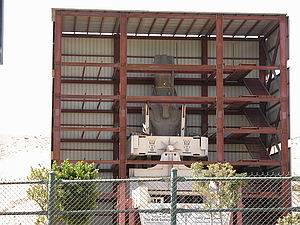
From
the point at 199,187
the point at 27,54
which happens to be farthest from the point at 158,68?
the point at 199,187

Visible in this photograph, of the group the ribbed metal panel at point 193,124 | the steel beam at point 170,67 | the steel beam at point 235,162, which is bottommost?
the steel beam at point 235,162

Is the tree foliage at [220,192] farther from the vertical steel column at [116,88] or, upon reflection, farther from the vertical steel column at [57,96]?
the vertical steel column at [116,88]

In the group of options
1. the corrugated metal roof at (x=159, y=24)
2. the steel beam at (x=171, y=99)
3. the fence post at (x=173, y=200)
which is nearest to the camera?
the fence post at (x=173, y=200)

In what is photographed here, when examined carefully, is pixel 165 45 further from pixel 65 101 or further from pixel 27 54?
pixel 27 54

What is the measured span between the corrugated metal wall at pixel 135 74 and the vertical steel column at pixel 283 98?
8455mm

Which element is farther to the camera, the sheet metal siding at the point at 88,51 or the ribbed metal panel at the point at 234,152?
the ribbed metal panel at the point at 234,152

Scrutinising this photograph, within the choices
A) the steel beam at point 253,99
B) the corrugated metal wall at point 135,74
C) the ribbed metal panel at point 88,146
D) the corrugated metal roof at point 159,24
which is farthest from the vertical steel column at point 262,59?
the ribbed metal panel at point 88,146

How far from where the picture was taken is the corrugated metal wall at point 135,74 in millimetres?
67812

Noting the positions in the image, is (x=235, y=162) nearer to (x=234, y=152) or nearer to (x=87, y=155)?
(x=234, y=152)

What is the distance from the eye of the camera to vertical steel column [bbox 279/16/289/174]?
2350 inches

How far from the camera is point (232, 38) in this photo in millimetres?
68875

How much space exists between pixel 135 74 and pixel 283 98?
14344 millimetres

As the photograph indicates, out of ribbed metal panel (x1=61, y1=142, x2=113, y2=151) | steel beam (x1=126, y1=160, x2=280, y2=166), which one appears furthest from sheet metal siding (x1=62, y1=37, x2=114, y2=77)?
steel beam (x1=126, y1=160, x2=280, y2=166)

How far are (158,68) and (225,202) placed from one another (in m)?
17.1
